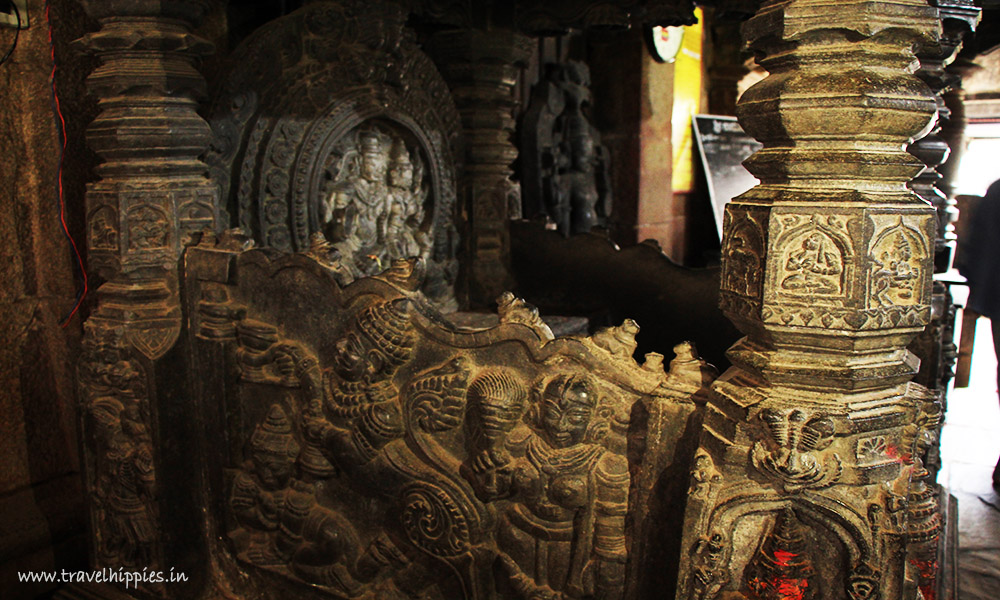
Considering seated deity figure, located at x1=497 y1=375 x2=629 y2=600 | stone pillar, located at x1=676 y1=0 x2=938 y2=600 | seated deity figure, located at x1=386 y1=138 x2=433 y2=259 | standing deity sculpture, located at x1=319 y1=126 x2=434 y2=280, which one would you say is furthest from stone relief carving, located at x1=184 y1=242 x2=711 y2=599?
seated deity figure, located at x1=386 y1=138 x2=433 y2=259

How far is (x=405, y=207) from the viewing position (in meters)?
3.59

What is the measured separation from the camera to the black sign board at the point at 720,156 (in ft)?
23.0

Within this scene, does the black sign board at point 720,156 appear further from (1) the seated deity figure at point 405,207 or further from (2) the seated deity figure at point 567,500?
(2) the seated deity figure at point 567,500

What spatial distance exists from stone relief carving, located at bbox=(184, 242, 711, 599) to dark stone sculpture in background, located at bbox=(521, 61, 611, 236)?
10.0ft

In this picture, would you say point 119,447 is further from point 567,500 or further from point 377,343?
point 567,500

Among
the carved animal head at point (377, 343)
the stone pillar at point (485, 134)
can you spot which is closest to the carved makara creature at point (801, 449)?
the carved animal head at point (377, 343)

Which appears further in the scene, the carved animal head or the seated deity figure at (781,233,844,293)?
the carved animal head

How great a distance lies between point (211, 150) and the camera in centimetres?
275

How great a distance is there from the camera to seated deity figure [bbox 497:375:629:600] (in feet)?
6.04

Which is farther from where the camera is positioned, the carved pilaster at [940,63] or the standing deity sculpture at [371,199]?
the standing deity sculpture at [371,199]

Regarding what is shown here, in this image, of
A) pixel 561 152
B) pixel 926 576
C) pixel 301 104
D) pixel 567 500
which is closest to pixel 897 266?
pixel 926 576

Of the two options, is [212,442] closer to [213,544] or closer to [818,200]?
[213,544]

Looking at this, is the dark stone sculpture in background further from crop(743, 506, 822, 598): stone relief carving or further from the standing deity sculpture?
crop(743, 506, 822, 598): stone relief carving

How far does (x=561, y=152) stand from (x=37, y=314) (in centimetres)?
350
